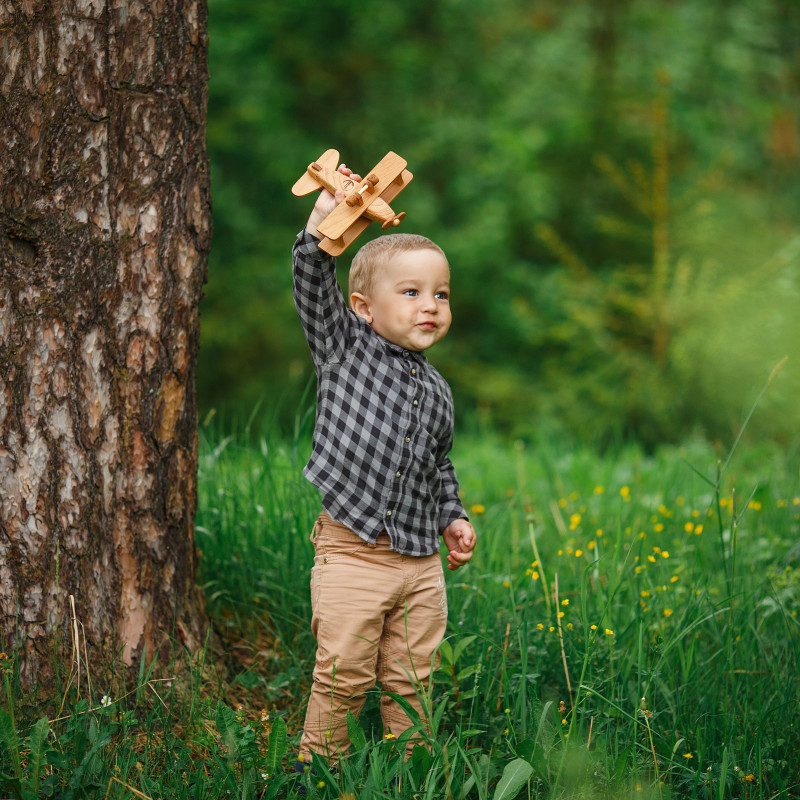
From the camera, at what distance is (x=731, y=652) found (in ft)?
7.88

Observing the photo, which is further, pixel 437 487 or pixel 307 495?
pixel 307 495

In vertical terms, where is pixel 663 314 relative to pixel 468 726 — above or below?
above

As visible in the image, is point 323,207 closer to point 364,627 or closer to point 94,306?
point 94,306

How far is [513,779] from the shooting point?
6.09ft

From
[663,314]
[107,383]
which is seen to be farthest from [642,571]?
[663,314]

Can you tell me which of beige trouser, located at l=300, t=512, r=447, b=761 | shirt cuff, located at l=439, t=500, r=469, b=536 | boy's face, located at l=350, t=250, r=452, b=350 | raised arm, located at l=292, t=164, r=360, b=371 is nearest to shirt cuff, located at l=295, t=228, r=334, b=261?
raised arm, located at l=292, t=164, r=360, b=371

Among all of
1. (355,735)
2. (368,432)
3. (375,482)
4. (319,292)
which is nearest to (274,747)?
(355,735)

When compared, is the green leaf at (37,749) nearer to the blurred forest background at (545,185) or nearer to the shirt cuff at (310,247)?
the shirt cuff at (310,247)

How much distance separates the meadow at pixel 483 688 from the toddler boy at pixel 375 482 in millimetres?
108

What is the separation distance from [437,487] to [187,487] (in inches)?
27.2

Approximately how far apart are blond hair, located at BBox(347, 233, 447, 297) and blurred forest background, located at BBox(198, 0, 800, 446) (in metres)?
4.39

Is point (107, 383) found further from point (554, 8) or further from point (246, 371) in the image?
point (554, 8)

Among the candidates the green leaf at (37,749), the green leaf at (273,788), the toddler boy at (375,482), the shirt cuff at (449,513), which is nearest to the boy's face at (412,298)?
the toddler boy at (375,482)

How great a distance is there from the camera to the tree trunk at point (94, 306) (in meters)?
2.03
